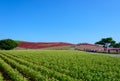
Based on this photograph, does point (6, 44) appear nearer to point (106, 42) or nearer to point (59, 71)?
point (106, 42)

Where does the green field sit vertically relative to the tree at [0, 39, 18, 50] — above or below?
below

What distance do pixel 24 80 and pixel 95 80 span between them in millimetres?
5050

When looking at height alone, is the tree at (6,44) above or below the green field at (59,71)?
above

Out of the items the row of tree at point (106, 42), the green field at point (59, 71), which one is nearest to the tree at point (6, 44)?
the row of tree at point (106, 42)

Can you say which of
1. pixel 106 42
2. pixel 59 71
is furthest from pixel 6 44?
pixel 59 71

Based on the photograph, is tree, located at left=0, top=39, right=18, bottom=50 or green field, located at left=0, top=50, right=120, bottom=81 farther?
tree, located at left=0, top=39, right=18, bottom=50

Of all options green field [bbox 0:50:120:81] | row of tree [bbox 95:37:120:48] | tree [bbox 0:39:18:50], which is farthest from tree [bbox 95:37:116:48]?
green field [bbox 0:50:120:81]

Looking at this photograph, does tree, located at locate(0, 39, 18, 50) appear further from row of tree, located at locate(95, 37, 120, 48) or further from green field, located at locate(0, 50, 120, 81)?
green field, located at locate(0, 50, 120, 81)

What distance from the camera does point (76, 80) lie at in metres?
19.5

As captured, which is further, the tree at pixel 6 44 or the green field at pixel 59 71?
the tree at pixel 6 44

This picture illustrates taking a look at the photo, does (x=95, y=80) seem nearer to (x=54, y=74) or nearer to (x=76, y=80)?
(x=76, y=80)

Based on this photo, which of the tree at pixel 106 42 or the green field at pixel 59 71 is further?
the tree at pixel 106 42

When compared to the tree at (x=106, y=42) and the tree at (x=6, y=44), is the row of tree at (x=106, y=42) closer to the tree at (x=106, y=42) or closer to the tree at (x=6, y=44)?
the tree at (x=106, y=42)

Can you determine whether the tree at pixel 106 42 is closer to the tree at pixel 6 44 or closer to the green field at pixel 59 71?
the tree at pixel 6 44
